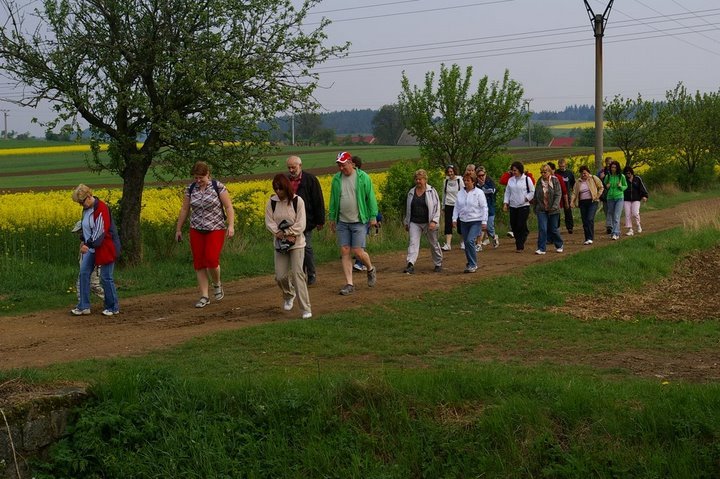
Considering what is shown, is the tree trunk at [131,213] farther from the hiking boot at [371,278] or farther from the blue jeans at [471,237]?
the blue jeans at [471,237]

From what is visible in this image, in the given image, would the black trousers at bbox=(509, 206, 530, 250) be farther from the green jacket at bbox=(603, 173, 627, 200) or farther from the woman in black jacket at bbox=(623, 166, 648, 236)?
the woman in black jacket at bbox=(623, 166, 648, 236)

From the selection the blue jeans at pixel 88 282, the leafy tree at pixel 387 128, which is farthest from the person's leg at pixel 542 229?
the leafy tree at pixel 387 128

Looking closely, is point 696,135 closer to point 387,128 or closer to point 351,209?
point 351,209

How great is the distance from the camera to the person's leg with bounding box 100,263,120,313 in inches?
469

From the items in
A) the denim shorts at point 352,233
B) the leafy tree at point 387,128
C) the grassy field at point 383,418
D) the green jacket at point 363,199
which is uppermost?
the leafy tree at point 387,128

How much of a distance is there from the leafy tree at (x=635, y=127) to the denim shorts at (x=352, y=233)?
25295mm

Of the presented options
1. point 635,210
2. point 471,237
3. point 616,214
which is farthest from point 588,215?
point 471,237

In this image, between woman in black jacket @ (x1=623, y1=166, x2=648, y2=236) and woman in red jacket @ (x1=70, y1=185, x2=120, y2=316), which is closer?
woman in red jacket @ (x1=70, y1=185, x2=120, y2=316)

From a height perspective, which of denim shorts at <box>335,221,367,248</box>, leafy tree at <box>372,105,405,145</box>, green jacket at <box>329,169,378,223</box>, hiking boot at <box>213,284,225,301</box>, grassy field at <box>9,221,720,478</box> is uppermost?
leafy tree at <box>372,105,405,145</box>

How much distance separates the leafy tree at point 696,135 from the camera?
130ft

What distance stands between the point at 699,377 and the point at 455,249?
10710mm

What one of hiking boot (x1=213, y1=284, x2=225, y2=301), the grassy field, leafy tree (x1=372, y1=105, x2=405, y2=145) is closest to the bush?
hiking boot (x1=213, y1=284, x2=225, y2=301)

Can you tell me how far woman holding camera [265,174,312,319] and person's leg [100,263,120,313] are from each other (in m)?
2.23

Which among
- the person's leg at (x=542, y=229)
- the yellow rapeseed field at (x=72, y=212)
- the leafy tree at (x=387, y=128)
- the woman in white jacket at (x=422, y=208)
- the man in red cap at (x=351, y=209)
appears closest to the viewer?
the man in red cap at (x=351, y=209)
